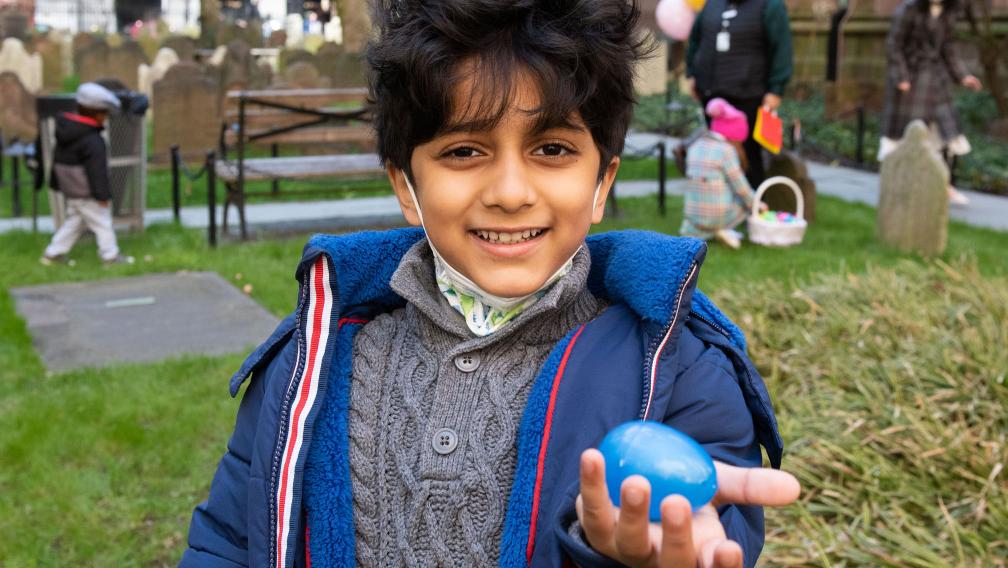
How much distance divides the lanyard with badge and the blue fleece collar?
7.24m

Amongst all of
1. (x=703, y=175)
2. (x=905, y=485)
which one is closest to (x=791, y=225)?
(x=703, y=175)

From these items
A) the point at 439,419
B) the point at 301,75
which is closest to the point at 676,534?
the point at 439,419

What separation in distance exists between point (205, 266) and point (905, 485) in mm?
5486

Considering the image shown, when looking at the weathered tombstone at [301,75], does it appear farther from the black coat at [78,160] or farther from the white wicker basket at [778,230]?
the white wicker basket at [778,230]

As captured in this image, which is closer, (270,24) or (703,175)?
(703,175)

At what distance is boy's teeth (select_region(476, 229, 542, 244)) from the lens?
170cm

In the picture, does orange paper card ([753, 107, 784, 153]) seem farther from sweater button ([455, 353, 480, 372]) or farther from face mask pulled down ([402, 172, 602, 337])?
sweater button ([455, 353, 480, 372])

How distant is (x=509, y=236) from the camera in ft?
5.57

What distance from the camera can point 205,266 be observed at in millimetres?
7855

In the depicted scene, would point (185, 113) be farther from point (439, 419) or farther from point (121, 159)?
point (439, 419)

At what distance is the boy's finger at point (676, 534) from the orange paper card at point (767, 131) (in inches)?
294

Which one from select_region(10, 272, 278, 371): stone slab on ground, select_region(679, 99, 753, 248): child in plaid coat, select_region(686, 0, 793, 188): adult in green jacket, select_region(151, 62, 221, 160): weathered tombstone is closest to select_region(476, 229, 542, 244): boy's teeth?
select_region(10, 272, 278, 371): stone slab on ground

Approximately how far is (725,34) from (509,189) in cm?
757

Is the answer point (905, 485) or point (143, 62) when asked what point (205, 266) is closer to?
point (905, 485)
